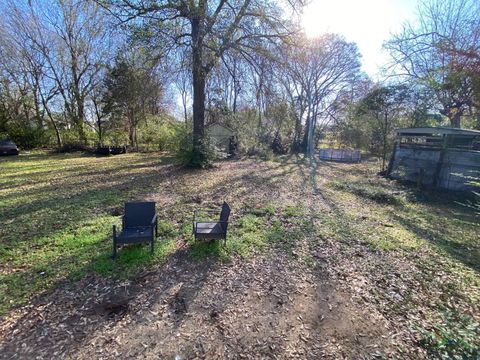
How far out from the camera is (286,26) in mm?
9250

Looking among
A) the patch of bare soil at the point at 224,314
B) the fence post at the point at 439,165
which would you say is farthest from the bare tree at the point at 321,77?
the patch of bare soil at the point at 224,314

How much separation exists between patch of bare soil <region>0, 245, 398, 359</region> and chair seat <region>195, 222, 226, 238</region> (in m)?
0.63

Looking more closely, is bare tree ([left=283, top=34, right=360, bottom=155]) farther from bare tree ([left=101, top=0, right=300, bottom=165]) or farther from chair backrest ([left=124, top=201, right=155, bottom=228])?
chair backrest ([left=124, top=201, right=155, bottom=228])

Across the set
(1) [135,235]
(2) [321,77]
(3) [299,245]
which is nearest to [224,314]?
(1) [135,235]

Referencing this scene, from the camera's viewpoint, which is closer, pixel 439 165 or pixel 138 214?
pixel 138 214

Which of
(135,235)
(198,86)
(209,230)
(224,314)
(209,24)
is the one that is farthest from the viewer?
(198,86)

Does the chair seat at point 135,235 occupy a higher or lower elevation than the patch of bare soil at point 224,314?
higher

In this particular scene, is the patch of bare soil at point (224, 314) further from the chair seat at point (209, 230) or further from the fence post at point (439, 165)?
the fence post at point (439, 165)

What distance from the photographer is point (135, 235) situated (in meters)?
3.75

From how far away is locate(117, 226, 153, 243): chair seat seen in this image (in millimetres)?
3646

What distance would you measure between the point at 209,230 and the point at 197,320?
1652mm

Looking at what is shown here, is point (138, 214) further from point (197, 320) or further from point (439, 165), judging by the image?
point (439, 165)

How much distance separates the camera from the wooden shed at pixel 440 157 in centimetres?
872

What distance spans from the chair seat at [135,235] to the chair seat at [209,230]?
787 mm
